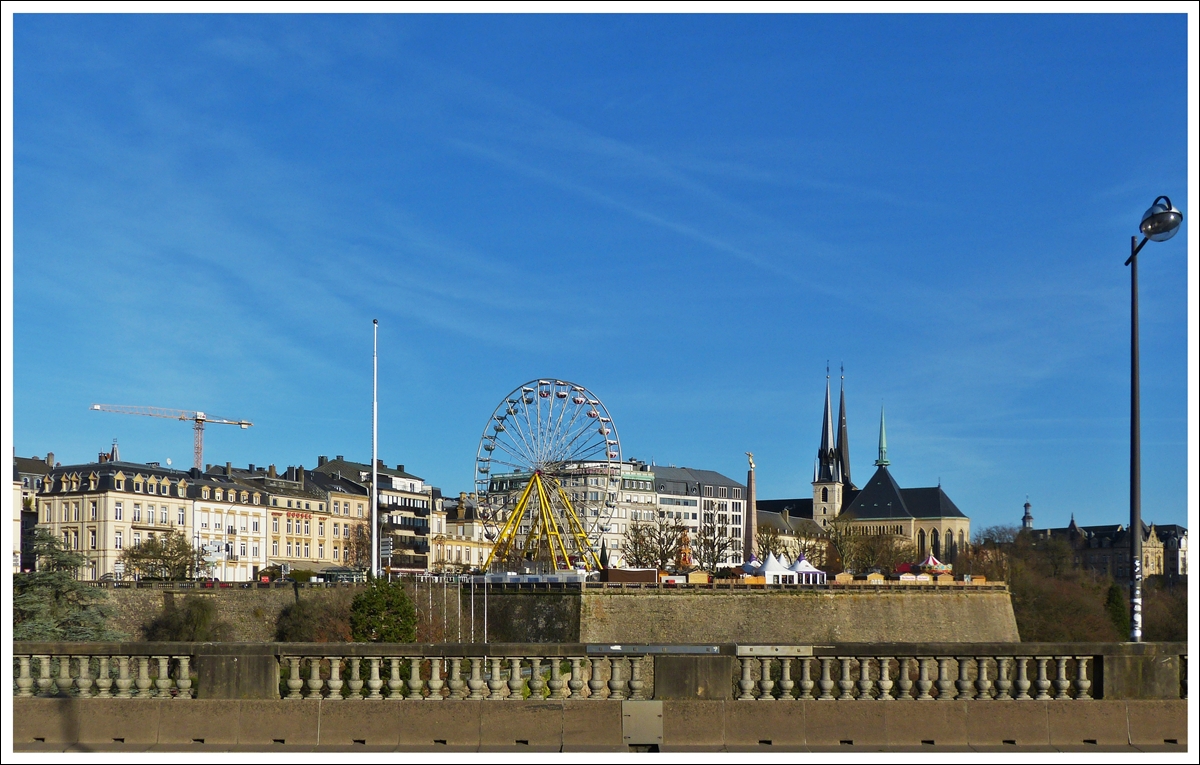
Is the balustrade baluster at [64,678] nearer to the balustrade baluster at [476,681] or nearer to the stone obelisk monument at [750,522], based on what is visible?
the balustrade baluster at [476,681]

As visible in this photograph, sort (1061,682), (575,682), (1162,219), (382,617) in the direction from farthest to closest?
1. (382,617)
2. (1162,219)
3. (575,682)
4. (1061,682)

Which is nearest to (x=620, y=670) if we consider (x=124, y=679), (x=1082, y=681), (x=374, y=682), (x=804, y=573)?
(x=374, y=682)

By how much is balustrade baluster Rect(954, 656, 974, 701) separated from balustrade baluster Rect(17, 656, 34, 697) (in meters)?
10.0

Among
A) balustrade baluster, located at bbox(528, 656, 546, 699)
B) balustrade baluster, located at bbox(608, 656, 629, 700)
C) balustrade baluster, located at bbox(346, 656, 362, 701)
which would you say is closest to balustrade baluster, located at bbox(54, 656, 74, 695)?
balustrade baluster, located at bbox(346, 656, 362, 701)

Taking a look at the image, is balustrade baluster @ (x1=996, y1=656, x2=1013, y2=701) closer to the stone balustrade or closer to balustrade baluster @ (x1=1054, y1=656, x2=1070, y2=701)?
the stone balustrade

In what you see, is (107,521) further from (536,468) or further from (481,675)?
(481,675)

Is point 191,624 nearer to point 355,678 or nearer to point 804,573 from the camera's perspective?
point 804,573

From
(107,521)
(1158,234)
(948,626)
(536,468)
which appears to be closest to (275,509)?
(107,521)

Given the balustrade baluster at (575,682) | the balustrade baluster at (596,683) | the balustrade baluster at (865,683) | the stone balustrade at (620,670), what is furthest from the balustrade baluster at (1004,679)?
the balustrade baluster at (575,682)

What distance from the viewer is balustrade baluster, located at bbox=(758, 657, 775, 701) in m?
13.5

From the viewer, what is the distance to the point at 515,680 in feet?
44.6

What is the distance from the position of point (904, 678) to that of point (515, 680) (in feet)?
13.6

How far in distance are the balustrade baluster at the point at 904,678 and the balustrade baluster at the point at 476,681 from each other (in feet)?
14.5

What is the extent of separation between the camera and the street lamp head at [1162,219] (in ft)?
57.1
